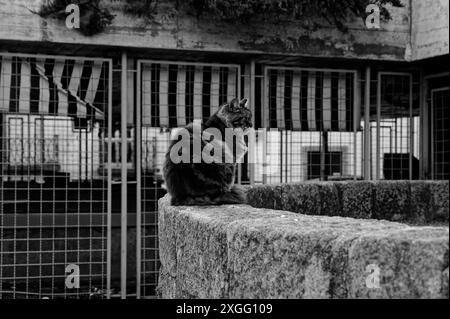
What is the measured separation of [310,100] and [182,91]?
67.9 inches

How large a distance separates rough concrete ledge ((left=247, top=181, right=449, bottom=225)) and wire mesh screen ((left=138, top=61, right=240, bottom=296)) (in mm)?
2790

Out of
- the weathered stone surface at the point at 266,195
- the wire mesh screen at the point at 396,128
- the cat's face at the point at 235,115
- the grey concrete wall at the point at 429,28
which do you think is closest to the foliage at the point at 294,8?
the grey concrete wall at the point at 429,28

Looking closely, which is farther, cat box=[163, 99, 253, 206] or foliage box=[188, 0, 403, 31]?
foliage box=[188, 0, 403, 31]

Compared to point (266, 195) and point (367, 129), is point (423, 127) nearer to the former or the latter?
point (367, 129)

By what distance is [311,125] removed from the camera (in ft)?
28.8

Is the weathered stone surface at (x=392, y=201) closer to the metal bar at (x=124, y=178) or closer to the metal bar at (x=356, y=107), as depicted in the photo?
the metal bar at (x=356, y=107)

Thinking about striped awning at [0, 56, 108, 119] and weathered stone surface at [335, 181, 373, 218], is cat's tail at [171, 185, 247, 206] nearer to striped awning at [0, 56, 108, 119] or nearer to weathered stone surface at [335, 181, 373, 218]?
weathered stone surface at [335, 181, 373, 218]

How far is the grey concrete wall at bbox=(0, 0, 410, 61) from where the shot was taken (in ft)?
23.9

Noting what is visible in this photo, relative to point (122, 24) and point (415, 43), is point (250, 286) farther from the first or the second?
point (415, 43)

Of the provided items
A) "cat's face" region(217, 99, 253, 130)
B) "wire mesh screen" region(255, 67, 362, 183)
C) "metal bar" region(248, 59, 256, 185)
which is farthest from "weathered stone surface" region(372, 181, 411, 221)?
"wire mesh screen" region(255, 67, 362, 183)

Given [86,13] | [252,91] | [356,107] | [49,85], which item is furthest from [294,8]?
[49,85]

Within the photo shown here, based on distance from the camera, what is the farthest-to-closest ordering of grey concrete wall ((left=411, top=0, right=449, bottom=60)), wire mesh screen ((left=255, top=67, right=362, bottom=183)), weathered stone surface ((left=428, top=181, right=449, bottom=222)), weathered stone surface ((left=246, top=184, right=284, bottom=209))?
wire mesh screen ((left=255, top=67, right=362, bottom=183)) < grey concrete wall ((left=411, top=0, right=449, bottom=60)) < weathered stone surface ((left=428, top=181, right=449, bottom=222)) < weathered stone surface ((left=246, top=184, right=284, bottom=209))

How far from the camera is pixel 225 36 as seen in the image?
25.8 feet

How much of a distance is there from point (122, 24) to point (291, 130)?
2600 millimetres
